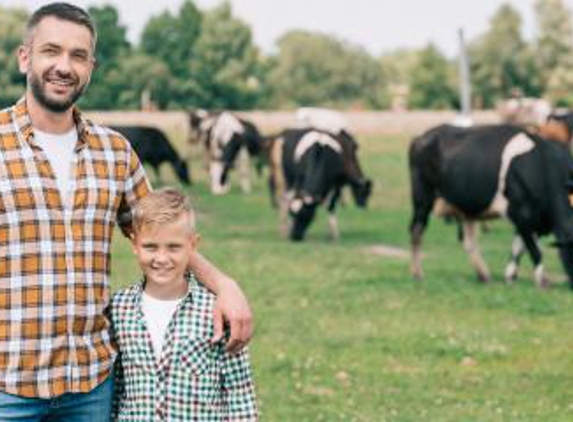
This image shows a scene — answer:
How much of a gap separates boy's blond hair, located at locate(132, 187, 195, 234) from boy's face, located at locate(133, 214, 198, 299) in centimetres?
2

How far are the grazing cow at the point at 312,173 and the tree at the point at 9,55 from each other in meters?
36.2

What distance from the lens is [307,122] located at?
3591 centimetres

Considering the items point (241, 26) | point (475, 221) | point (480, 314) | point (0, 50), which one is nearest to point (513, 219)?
point (475, 221)

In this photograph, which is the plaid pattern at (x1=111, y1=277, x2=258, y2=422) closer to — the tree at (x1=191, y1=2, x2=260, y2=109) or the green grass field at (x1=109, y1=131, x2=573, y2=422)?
the green grass field at (x1=109, y1=131, x2=573, y2=422)

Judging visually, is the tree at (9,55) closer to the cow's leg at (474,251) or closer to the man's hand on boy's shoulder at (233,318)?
the cow's leg at (474,251)

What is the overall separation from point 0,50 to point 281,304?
61205mm

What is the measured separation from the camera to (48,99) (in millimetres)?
4344

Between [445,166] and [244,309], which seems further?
[445,166]

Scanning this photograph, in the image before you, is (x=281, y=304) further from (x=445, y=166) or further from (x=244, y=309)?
(x=244, y=309)

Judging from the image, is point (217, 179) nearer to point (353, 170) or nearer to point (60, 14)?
point (353, 170)

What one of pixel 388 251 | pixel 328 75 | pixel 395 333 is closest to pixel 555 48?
pixel 328 75

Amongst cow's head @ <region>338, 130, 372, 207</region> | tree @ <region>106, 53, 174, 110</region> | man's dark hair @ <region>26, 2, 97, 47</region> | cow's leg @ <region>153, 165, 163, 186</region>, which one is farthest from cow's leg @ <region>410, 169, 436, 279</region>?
tree @ <region>106, 53, 174, 110</region>

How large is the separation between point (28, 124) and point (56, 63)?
0.23 metres

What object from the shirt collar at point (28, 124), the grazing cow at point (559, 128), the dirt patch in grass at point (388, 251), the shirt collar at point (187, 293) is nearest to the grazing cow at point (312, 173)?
the dirt patch in grass at point (388, 251)
